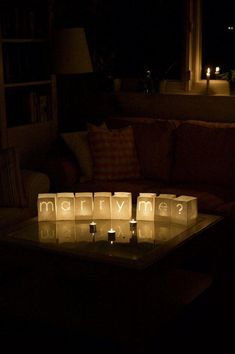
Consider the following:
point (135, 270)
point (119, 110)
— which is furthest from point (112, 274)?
point (119, 110)

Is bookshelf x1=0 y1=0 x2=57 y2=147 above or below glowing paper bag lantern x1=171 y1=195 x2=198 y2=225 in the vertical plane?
above

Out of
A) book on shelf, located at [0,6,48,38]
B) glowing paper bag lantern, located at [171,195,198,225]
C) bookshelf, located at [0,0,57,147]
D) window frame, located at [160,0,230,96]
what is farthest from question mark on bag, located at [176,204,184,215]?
book on shelf, located at [0,6,48,38]

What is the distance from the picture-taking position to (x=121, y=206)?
10.2 ft

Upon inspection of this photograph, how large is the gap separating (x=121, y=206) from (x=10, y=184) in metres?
0.90

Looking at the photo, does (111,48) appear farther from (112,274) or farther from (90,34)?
(112,274)

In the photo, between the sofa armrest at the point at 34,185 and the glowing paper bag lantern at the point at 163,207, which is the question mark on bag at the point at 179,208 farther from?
the sofa armrest at the point at 34,185

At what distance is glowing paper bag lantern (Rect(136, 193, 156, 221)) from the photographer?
3072mm

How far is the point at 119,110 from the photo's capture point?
5051 mm

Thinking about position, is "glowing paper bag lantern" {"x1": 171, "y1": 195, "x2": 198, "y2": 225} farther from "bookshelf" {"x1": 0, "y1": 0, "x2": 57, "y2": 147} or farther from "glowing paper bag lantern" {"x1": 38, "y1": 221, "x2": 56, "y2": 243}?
"bookshelf" {"x1": 0, "y1": 0, "x2": 57, "y2": 147}

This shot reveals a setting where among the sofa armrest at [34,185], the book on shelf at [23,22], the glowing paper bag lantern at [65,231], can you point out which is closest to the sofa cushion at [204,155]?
the sofa armrest at [34,185]

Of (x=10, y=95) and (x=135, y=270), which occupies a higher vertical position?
(x=10, y=95)

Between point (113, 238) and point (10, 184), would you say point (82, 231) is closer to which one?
point (113, 238)

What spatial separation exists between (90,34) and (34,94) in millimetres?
764

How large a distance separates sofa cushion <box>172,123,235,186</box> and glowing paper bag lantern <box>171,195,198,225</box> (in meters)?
1.00
